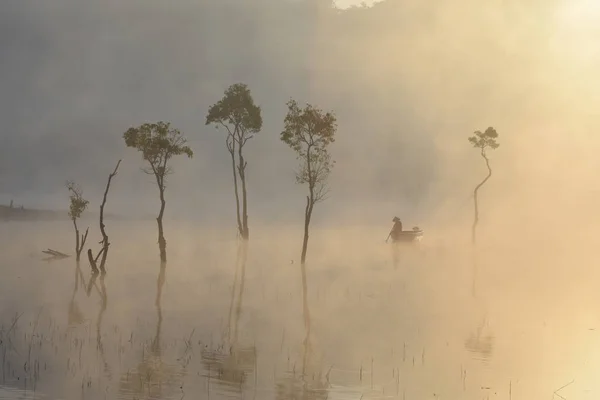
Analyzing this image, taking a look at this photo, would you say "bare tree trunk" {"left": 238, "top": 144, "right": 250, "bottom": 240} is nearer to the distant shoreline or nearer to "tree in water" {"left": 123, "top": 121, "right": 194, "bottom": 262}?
"tree in water" {"left": 123, "top": 121, "right": 194, "bottom": 262}

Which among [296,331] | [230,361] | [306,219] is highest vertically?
[306,219]

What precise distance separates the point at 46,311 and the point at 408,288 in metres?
17.7

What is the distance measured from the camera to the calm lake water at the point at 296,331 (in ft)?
50.4

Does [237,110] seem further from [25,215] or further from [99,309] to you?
[25,215]

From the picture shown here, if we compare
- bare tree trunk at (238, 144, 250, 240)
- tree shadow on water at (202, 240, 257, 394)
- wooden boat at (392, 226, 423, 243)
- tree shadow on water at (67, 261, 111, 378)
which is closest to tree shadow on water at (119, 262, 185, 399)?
tree shadow on water at (67, 261, 111, 378)

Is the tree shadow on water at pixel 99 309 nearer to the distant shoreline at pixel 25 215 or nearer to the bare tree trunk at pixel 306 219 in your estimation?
the bare tree trunk at pixel 306 219

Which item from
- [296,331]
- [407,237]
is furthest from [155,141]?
[407,237]

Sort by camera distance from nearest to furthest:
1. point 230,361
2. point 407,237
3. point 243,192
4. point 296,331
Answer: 1. point 230,361
2. point 296,331
3. point 243,192
4. point 407,237

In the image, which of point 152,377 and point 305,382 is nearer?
point 152,377

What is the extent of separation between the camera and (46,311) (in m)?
24.3

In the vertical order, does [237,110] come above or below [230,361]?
above

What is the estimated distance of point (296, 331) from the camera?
71.5 feet

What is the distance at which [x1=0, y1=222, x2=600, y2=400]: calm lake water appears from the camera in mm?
15367

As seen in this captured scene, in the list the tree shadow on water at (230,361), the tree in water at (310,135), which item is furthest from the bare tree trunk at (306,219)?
the tree shadow on water at (230,361)
